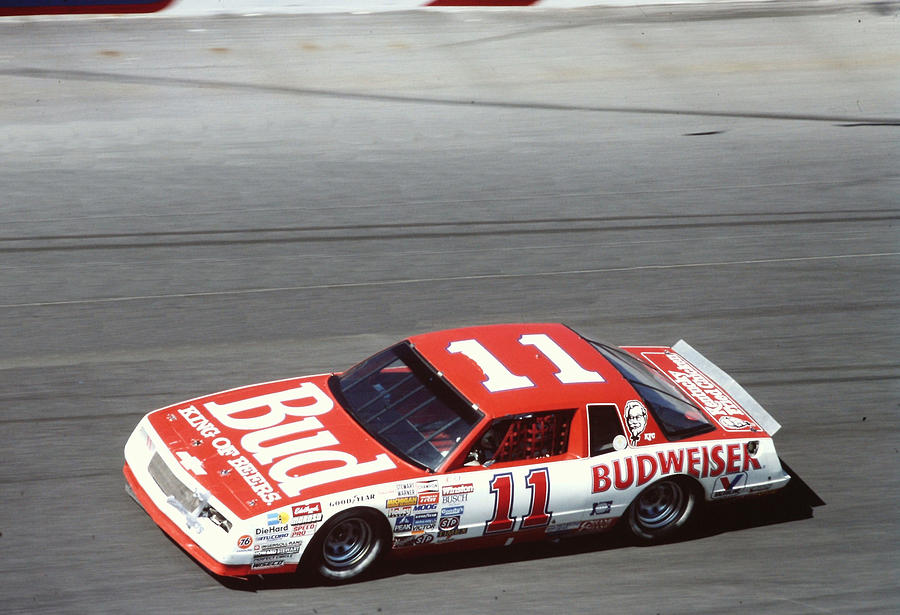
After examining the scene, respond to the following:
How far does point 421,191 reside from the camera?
1220 centimetres

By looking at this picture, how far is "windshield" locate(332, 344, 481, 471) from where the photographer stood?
261 inches

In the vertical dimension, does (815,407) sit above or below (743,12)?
below

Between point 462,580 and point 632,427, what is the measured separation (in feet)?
4.48

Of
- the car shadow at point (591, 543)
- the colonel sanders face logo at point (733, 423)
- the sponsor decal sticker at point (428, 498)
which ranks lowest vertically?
the car shadow at point (591, 543)

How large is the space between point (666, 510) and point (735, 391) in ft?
3.74

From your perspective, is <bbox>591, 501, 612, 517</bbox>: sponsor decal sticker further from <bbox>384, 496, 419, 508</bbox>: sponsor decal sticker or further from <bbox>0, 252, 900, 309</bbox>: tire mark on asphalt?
<bbox>0, 252, 900, 309</bbox>: tire mark on asphalt

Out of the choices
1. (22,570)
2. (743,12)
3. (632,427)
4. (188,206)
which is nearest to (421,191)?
(188,206)

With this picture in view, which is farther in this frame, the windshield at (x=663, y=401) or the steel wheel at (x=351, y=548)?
the windshield at (x=663, y=401)

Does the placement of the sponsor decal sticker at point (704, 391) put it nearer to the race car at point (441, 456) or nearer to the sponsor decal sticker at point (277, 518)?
the race car at point (441, 456)

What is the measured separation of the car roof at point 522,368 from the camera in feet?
22.2

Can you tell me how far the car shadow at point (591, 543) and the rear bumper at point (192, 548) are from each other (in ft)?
0.67

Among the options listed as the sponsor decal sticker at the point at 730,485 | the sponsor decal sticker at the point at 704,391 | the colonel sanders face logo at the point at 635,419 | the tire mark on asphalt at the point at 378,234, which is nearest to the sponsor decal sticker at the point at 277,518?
the colonel sanders face logo at the point at 635,419

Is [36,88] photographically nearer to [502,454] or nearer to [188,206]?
[188,206]

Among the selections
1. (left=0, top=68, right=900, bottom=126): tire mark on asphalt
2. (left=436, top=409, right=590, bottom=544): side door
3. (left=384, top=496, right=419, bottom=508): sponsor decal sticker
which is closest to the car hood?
(left=384, top=496, right=419, bottom=508): sponsor decal sticker
